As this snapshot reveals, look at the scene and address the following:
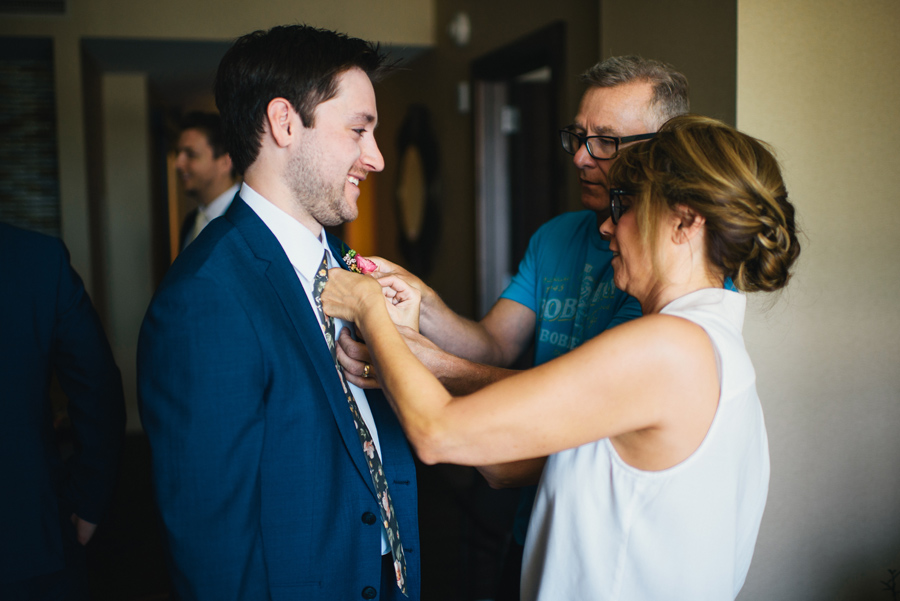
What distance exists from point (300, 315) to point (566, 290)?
72cm

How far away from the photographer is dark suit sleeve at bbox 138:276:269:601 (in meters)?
1.01

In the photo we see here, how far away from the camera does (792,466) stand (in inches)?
75.0

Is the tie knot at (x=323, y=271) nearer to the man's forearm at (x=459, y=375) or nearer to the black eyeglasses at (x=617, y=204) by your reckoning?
Answer: the man's forearm at (x=459, y=375)

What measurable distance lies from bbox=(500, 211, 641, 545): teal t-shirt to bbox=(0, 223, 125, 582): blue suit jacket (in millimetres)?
1119

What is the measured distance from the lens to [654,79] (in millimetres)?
1482

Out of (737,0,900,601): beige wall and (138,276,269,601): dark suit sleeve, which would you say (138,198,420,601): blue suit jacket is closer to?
(138,276,269,601): dark suit sleeve

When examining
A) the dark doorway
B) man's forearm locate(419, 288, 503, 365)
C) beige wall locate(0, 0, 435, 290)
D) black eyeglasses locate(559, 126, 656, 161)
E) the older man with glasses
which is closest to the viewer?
the older man with glasses

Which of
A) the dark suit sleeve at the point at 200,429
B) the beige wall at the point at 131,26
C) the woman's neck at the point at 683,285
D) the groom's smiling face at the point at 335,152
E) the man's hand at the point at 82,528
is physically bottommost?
the man's hand at the point at 82,528

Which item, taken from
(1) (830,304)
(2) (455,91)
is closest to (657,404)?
(1) (830,304)

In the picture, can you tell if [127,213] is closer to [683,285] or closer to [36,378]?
[36,378]

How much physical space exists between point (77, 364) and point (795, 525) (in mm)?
2043

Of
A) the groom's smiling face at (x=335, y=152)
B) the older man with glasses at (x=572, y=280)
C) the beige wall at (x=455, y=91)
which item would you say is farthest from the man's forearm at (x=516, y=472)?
the beige wall at (x=455, y=91)

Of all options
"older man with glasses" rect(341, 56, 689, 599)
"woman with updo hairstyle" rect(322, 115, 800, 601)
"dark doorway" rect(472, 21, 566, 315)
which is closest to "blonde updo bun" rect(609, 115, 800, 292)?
"woman with updo hairstyle" rect(322, 115, 800, 601)

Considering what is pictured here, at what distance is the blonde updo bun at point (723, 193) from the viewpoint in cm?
104
